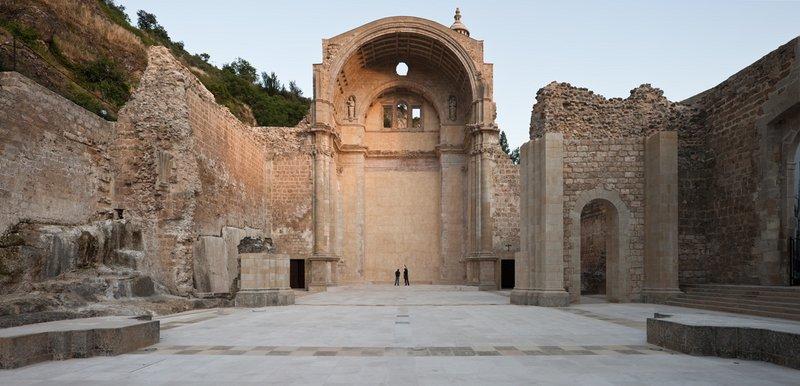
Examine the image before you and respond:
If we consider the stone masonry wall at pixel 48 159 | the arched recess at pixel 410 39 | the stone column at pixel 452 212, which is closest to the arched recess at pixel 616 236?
the arched recess at pixel 410 39

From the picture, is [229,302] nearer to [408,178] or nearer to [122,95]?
[408,178]

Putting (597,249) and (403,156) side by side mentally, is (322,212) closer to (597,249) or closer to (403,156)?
(403,156)

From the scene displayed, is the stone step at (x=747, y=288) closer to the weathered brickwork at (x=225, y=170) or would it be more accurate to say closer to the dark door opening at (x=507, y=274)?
the dark door opening at (x=507, y=274)

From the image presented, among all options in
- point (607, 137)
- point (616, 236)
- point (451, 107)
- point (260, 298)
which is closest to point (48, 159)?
point (260, 298)

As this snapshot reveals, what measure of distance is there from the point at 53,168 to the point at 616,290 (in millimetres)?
16122

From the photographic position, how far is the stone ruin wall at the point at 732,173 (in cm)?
1303

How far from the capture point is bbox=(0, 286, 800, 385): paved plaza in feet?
17.0

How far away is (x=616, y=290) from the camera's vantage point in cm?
1498

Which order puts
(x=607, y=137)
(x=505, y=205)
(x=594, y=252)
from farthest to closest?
(x=505, y=205) → (x=594, y=252) → (x=607, y=137)

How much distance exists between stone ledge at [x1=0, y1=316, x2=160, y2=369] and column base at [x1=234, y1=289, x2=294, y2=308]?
6.75 m

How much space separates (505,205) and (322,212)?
9.68 meters

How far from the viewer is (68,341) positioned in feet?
20.5

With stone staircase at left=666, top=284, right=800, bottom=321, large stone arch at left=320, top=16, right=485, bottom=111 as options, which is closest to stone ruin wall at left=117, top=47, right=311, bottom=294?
large stone arch at left=320, top=16, right=485, bottom=111

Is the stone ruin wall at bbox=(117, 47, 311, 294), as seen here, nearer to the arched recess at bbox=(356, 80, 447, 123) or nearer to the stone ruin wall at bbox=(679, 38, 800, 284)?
the arched recess at bbox=(356, 80, 447, 123)
